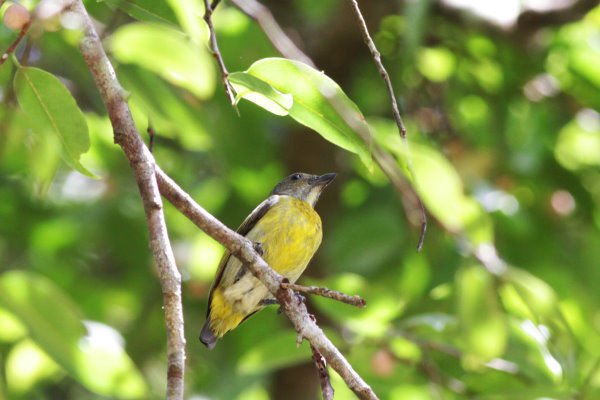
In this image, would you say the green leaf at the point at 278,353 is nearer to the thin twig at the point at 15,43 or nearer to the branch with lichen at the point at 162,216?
the branch with lichen at the point at 162,216

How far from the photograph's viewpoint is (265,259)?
379cm

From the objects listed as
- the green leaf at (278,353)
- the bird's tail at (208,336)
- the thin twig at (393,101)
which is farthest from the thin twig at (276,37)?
the bird's tail at (208,336)

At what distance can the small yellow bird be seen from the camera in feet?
12.2

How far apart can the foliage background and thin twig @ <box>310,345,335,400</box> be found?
1.34 m

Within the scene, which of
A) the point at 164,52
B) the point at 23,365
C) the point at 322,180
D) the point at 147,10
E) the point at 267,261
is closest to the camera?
the point at 147,10

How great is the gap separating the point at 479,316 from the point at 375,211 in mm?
1423

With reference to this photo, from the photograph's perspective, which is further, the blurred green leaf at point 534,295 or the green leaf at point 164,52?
the blurred green leaf at point 534,295

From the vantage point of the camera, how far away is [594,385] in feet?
11.5

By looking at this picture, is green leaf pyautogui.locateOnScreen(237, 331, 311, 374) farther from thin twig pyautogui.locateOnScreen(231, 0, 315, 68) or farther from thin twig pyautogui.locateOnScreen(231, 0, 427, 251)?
thin twig pyautogui.locateOnScreen(231, 0, 315, 68)

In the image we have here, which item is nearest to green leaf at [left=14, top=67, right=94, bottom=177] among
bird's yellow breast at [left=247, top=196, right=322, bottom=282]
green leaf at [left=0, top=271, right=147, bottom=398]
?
green leaf at [left=0, top=271, right=147, bottom=398]

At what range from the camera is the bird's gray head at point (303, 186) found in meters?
4.38

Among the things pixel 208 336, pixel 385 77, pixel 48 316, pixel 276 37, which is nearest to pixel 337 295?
pixel 385 77

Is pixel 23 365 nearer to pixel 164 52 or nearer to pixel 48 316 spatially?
pixel 48 316

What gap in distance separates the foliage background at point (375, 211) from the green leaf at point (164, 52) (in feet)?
1.13
